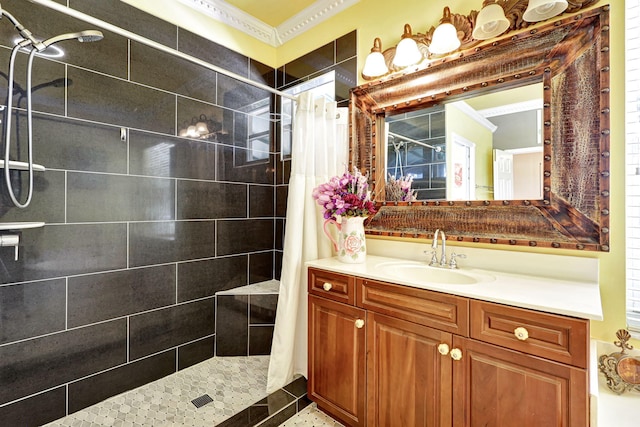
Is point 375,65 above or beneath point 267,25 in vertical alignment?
beneath

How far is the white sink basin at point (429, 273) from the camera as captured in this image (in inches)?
54.3

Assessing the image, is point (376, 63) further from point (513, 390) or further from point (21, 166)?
point (21, 166)

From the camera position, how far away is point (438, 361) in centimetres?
114

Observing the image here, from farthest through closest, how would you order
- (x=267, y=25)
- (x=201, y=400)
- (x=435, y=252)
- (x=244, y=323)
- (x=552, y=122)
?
1. (x=267, y=25)
2. (x=244, y=323)
3. (x=201, y=400)
4. (x=435, y=252)
5. (x=552, y=122)

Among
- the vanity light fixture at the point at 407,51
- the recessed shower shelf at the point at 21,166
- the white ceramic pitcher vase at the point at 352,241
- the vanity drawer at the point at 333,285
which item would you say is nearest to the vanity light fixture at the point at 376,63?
the vanity light fixture at the point at 407,51

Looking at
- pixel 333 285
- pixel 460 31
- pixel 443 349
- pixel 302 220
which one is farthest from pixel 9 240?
pixel 460 31

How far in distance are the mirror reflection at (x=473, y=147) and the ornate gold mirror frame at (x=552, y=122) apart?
42 millimetres

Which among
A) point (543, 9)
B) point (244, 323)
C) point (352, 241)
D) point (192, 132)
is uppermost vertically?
point (543, 9)

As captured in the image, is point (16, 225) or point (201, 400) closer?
point (16, 225)

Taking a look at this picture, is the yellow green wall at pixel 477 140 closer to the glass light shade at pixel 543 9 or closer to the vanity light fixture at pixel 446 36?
the vanity light fixture at pixel 446 36

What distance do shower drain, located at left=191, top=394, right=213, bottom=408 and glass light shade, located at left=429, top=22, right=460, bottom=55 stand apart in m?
2.33

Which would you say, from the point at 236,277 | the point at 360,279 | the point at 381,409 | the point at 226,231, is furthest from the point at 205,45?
the point at 381,409

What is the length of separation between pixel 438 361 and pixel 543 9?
1.56 metres

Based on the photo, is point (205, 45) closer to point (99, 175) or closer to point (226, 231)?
point (99, 175)
